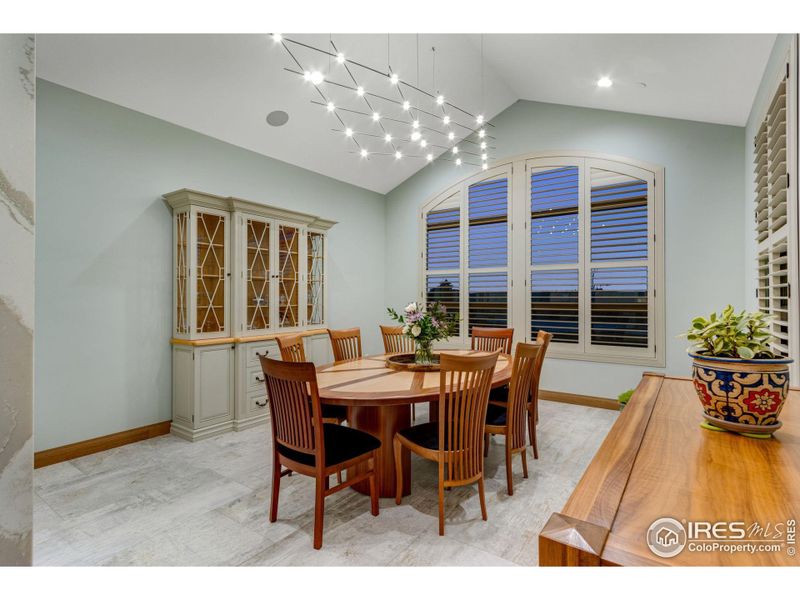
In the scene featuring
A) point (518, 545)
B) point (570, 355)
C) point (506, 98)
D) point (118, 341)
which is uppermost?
point (506, 98)

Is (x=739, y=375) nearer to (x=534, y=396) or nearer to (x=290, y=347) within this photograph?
(x=534, y=396)

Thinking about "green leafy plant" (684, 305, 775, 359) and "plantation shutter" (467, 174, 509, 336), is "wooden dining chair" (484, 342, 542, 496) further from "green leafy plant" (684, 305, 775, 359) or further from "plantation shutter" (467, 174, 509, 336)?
"plantation shutter" (467, 174, 509, 336)

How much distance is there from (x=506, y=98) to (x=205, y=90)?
3235mm

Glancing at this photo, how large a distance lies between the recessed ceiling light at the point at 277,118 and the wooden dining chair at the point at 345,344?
213 centimetres

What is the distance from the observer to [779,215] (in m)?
2.23

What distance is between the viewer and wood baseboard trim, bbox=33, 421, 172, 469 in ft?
9.43

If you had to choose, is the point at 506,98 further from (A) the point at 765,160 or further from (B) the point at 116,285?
(B) the point at 116,285

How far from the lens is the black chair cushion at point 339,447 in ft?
6.52

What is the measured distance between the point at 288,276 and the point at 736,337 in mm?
3736

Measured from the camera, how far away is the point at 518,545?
1.93 meters

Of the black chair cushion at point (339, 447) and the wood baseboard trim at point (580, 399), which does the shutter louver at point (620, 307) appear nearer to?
the wood baseboard trim at point (580, 399)

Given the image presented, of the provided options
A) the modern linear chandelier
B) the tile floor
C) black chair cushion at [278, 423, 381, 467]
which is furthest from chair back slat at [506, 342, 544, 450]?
the modern linear chandelier

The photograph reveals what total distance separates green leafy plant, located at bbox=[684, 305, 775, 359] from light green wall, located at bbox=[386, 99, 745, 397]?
315 centimetres
